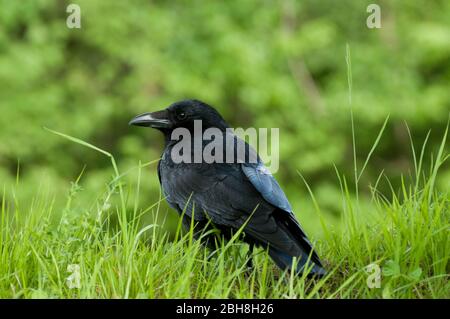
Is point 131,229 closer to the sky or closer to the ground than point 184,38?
closer to the ground

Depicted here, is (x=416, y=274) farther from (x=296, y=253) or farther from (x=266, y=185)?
(x=266, y=185)

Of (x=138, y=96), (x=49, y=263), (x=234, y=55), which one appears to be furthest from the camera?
(x=138, y=96)

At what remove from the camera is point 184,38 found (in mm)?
12977

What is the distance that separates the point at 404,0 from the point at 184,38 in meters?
4.96

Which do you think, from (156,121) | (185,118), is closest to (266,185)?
(185,118)

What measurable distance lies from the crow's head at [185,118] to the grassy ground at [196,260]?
1.21 meters

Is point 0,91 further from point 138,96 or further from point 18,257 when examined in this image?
point 18,257

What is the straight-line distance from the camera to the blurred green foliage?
40.5 feet

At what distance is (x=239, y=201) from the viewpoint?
3.66m

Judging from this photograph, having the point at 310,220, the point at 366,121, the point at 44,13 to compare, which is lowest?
the point at 310,220

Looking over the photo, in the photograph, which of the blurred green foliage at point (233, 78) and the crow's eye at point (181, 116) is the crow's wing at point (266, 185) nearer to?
the crow's eye at point (181, 116)

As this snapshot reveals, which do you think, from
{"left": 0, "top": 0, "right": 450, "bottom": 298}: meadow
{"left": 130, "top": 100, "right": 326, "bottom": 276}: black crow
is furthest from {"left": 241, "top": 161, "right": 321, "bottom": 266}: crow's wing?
{"left": 0, "top": 0, "right": 450, "bottom": 298}: meadow

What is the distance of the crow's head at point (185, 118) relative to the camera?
4551mm

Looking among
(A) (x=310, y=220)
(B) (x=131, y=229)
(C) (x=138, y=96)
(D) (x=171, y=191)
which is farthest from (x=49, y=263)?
(C) (x=138, y=96)
